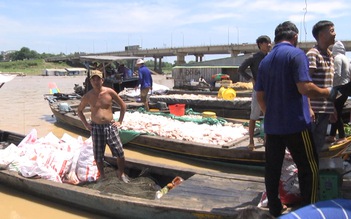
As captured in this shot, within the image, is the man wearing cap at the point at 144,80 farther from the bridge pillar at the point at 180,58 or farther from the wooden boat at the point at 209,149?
the bridge pillar at the point at 180,58

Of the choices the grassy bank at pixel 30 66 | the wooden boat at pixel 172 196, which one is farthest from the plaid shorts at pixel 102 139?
the grassy bank at pixel 30 66

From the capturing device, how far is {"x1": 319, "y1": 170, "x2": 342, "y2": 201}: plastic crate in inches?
134

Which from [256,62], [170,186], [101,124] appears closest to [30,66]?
[101,124]

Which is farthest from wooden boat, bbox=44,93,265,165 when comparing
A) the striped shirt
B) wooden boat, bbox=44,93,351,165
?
the striped shirt

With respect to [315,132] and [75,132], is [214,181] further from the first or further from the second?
[75,132]

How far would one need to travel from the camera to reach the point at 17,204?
537 cm

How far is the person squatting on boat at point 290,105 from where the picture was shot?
3002 mm

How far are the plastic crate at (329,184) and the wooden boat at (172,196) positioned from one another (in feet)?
2.35

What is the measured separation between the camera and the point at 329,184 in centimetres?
343

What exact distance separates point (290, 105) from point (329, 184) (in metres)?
0.92

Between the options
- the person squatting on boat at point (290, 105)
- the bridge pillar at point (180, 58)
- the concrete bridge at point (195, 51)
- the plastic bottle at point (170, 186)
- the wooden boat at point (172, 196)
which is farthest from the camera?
the bridge pillar at point (180, 58)

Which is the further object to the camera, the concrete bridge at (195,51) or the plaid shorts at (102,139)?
the concrete bridge at (195,51)

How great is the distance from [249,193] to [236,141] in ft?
9.16

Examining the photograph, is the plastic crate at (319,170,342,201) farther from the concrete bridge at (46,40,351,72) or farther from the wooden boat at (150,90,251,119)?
the concrete bridge at (46,40,351,72)
